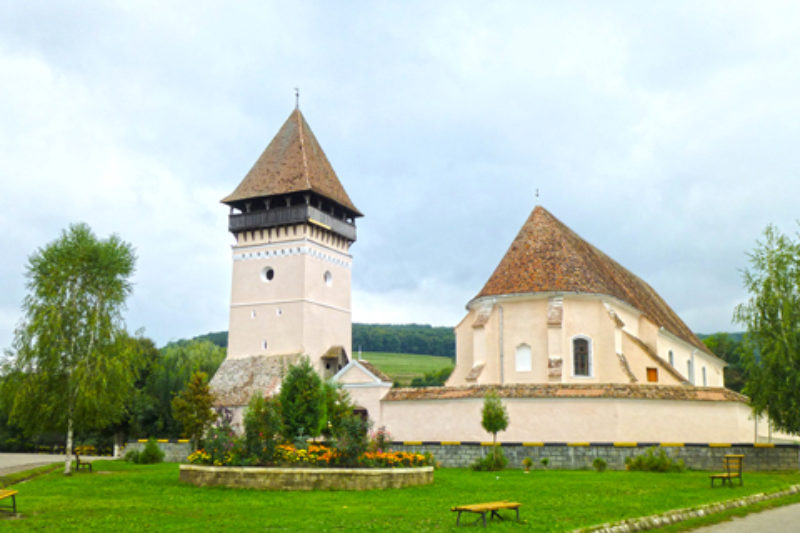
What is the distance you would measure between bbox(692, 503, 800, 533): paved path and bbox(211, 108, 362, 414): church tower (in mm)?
31684

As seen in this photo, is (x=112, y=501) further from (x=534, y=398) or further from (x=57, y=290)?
(x=534, y=398)

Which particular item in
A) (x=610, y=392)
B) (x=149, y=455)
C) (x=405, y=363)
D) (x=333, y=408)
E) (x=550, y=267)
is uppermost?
(x=550, y=267)

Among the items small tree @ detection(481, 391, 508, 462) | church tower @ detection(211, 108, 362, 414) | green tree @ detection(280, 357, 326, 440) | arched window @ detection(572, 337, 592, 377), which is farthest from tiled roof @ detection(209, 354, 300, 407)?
small tree @ detection(481, 391, 508, 462)

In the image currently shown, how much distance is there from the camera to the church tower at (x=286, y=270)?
44.4 metres

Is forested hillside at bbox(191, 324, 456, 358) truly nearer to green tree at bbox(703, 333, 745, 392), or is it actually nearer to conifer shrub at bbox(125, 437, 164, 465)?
green tree at bbox(703, 333, 745, 392)

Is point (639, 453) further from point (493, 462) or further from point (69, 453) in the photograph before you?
point (69, 453)

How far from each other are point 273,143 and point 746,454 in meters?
35.4

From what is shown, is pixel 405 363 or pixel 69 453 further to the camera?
pixel 405 363

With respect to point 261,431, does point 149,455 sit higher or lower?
lower

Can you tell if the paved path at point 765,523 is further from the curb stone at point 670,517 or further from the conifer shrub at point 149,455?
the conifer shrub at point 149,455

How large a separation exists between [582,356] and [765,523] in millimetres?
22018

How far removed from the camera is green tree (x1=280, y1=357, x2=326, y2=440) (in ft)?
74.3

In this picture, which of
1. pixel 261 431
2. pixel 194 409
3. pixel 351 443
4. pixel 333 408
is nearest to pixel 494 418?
pixel 333 408

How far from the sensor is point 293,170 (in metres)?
46.7
